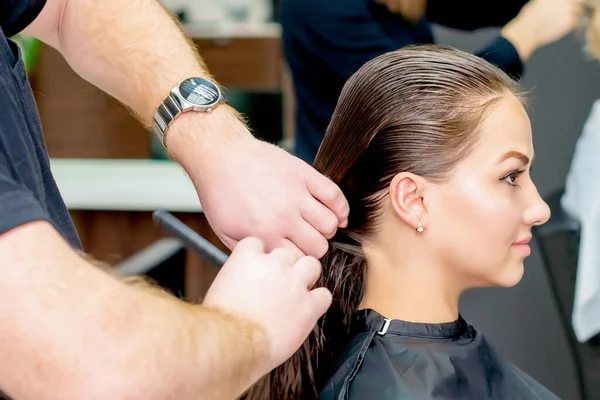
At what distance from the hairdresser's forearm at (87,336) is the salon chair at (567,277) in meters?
1.26

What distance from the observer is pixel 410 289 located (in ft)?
3.65

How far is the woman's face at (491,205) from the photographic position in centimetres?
105

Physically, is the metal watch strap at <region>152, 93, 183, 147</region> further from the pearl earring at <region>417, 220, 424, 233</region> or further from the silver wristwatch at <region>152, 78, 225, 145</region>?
the pearl earring at <region>417, 220, 424, 233</region>

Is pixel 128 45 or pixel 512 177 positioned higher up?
pixel 128 45

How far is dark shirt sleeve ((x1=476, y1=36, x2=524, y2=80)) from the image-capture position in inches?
57.8

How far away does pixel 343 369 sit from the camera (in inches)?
43.2

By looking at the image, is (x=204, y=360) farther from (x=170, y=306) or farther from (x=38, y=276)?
(x=38, y=276)

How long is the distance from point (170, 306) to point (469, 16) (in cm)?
162

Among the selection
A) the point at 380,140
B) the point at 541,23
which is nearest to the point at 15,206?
the point at 380,140

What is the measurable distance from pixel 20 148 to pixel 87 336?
209 millimetres

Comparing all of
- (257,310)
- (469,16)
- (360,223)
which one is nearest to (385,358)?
(360,223)

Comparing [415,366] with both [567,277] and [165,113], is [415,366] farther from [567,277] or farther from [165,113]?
[567,277]

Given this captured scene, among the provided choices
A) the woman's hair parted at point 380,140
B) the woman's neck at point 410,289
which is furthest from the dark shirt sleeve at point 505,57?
the woman's neck at point 410,289

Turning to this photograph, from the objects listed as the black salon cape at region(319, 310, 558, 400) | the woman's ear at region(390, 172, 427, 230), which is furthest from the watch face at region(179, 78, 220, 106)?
the black salon cape at region(319, 310, 558, 400)
